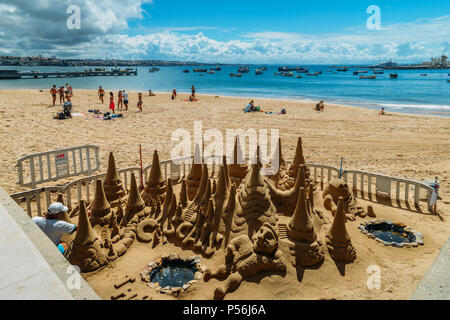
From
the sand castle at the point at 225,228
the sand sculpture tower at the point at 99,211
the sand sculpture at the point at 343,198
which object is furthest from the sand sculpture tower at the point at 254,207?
the sand sculpture tower at the point at 99,211

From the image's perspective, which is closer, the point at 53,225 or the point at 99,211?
the point at 53,225

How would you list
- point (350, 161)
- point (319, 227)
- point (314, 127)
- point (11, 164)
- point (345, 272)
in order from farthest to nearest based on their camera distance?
point (314, 127)
point (350, 161)
point (11, 164)
point (319, 227)
point (345, 272)

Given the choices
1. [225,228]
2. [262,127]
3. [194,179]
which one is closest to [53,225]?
[225,228]

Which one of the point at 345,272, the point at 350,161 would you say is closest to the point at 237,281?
the point at 345,272

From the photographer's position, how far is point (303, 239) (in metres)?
5.61

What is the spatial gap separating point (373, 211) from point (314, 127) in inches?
526

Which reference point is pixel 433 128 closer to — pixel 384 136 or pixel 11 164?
pixel 384 136

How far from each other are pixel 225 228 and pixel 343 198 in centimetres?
360

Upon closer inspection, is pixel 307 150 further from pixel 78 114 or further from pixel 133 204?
pixel 78 114

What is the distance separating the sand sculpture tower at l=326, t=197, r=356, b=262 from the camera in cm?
572

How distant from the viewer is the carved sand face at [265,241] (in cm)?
517

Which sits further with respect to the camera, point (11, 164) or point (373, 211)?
point (11, 164)

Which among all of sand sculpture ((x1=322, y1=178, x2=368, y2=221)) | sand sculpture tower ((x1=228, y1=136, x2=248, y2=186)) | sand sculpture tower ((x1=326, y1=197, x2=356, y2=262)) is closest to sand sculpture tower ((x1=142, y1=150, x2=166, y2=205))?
sand sculpture tower ((x1=228, y1=136, x2=248, y2=186))

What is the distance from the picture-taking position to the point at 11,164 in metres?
11.7
